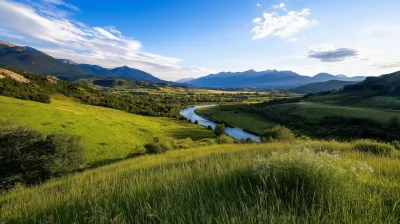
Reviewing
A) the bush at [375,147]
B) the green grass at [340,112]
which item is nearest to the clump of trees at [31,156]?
the bush at [375,147]

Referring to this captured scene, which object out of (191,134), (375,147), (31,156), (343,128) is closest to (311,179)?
(375,147)

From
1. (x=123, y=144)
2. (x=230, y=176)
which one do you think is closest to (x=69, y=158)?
(x=123, y=144)

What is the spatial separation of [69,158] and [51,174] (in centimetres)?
316

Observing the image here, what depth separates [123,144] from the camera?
59531 millimetres

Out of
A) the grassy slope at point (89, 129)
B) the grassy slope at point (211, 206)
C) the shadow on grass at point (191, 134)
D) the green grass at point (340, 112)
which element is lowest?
the shadow on grass at point (191, 134)

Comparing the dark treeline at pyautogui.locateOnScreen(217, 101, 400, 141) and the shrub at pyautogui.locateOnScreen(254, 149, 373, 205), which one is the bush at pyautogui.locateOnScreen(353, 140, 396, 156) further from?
the dark treeline at pyautogui.locateOnScreen(217, 101, 400, 141)

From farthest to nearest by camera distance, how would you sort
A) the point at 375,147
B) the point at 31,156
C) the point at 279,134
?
the point at 279,134 → the point at 31,156 → the point at 375,147

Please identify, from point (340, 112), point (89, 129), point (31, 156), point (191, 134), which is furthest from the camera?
point (340, 112)

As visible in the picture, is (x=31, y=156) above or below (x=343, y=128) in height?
above

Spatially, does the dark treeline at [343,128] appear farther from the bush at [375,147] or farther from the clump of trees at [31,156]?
the clump of trees at [31,156]

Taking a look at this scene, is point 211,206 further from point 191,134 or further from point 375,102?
point 375,102

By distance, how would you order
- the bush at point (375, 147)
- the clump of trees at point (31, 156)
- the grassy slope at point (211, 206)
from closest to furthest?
the grassy slope at point (211, 206)
the bush at point (375, 147)
the clump of trees at point (31, 156)

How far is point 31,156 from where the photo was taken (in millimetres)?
28297

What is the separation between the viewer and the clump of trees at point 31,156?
2782cm
